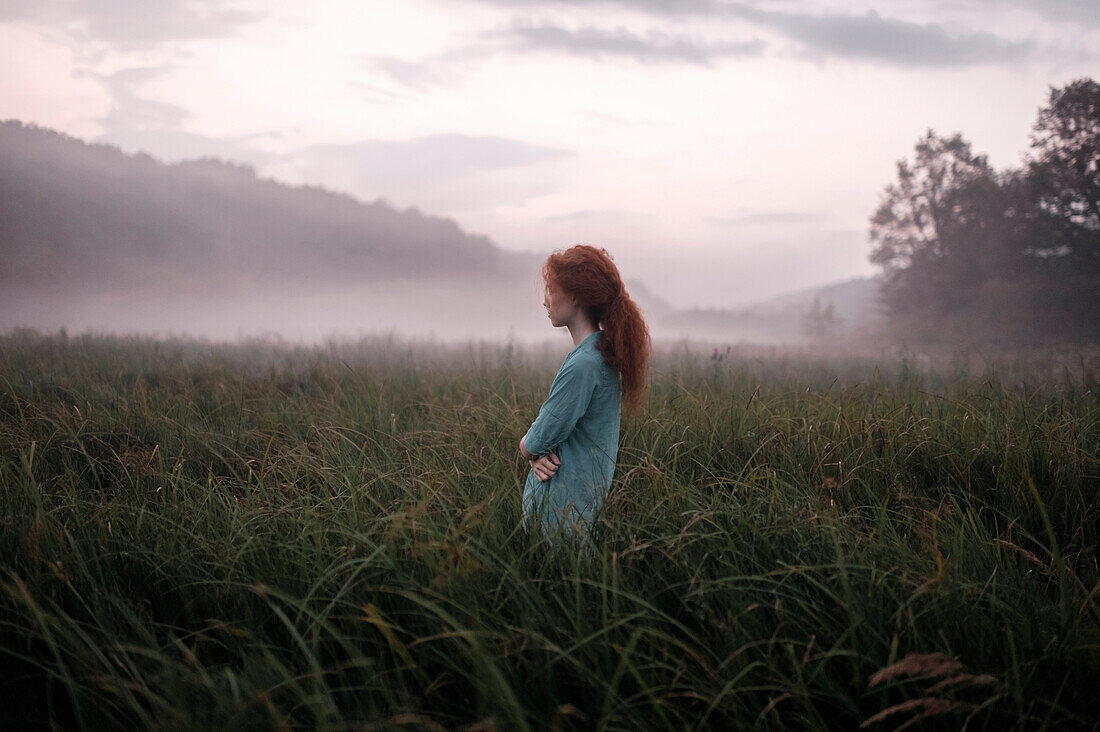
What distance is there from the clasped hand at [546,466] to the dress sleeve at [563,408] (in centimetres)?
4

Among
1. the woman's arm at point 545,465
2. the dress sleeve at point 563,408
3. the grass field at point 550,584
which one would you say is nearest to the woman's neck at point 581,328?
the dress sleeve at point 563,408

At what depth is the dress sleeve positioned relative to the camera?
8.04 feet

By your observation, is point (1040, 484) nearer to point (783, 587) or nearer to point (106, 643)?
point (783, 587)

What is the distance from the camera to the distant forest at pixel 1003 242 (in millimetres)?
14273

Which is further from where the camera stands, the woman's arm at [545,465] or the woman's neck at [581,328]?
the woman's neck at [581,328]

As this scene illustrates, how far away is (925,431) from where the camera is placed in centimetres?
371

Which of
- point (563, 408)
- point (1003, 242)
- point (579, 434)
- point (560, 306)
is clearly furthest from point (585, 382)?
point (1003, 242)

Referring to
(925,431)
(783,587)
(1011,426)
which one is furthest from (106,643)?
(1011,426)

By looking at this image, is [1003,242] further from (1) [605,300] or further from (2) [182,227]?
(2) [182,227]

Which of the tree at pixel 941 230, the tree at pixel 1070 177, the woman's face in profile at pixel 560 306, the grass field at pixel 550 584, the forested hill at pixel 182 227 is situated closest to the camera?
the grass field at pixel 550 584

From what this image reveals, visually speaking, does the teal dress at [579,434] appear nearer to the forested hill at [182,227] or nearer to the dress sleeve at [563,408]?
the dress sleeve at [563,408]

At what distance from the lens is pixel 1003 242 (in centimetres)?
1823

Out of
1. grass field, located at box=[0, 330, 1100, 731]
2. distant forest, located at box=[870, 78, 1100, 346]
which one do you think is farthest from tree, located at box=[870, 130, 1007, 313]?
grass field, located at box=[0, 330, 1100, 731]

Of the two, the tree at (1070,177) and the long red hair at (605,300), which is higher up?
the tree at (1070,177)
